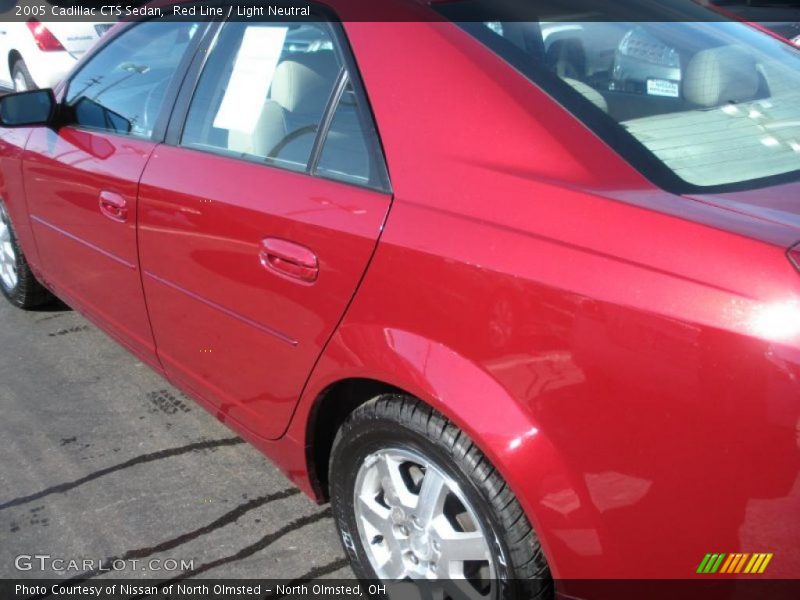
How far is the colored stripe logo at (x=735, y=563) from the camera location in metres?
1.43

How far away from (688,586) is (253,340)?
1.29 m

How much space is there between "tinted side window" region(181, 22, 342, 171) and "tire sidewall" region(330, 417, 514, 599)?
2.36 ft

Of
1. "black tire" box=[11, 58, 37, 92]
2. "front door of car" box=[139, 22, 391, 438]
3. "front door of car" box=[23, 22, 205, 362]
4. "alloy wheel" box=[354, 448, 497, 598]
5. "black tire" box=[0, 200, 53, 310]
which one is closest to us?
"alloy wheel" box=[354, 448, 497, 598]

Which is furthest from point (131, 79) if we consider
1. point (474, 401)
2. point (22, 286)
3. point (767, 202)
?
point (767, 202)

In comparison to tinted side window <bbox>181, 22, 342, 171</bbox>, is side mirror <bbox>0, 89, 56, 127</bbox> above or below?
below

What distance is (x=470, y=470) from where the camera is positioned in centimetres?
176

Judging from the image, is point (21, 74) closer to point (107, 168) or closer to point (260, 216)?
point (107, 168)

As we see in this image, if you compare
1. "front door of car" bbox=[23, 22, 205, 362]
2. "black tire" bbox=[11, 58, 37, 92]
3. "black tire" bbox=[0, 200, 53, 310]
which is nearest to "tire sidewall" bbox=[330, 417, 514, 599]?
"front door of car" bbox=[23, 22, 205, 362]

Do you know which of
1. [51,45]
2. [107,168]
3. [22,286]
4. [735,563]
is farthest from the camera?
[51,45]

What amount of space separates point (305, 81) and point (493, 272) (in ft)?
3.19

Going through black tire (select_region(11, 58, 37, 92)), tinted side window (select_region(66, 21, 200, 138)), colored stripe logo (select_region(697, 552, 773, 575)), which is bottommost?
black tire (select_region(11, 58, 37, 92))

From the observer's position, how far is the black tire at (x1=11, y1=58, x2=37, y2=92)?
29.7 ft

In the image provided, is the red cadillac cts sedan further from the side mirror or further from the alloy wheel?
the side mirror

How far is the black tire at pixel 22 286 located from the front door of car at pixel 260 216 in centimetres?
167
